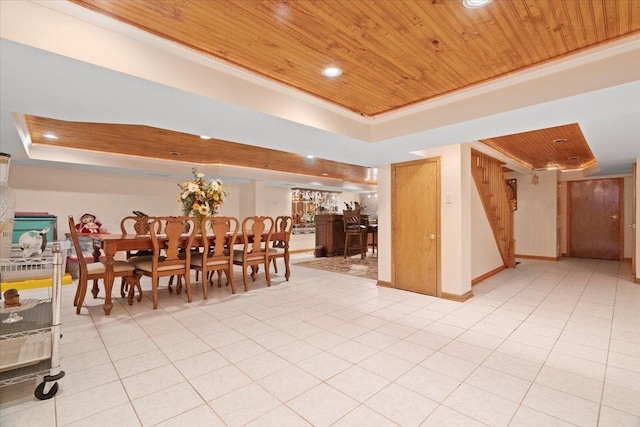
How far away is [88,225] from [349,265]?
5633mm

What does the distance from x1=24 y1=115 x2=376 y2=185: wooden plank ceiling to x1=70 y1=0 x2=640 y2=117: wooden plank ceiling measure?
260 cm

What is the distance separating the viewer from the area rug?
608 centimetres

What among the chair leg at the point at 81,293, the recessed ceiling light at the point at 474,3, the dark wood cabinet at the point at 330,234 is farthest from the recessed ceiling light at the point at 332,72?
the dark wood cabinet at the point at 330,234

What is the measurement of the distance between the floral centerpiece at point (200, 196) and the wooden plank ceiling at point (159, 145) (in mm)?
760

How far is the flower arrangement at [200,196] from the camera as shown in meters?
4.38

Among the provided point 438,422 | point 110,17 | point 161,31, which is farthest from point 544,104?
point 110,17

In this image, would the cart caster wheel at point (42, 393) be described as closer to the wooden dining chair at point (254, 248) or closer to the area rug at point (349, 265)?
the wooden dining chair at point (254, 248)

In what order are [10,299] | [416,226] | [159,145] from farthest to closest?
[159,145], [416,226], [10,299]

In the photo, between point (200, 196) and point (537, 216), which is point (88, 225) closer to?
point (200, 196)

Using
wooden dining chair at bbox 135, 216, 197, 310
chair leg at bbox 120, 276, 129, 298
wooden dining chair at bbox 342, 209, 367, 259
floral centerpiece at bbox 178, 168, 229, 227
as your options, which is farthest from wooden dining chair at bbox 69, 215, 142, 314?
wooden dining chair at bbox 342, 209, 367, 259

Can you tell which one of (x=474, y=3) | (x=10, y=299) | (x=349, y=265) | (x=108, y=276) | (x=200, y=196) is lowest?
(x=349, y=265)

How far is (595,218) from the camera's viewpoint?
25.1ft

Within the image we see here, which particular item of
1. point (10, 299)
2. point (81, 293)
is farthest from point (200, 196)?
point (10, 299)

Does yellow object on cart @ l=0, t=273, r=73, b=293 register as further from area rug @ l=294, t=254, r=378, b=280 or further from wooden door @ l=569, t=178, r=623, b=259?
wooden door @ l=569, t=178, r=623, b=259
